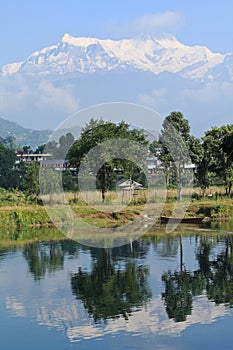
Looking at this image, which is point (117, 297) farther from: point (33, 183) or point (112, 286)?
point (33, 183)

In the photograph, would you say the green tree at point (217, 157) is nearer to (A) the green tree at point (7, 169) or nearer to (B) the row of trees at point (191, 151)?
(B) the row of trees at point (191, 151)

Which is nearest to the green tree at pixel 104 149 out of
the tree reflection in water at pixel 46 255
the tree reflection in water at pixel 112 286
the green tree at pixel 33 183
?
the green tree at pixel 33 183

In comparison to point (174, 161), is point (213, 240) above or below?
below

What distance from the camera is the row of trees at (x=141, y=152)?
37.9m

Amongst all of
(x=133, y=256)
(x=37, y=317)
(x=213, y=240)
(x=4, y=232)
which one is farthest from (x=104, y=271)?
(x=4, y=232)

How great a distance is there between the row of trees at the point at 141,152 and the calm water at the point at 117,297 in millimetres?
12454

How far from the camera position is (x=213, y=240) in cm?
2736

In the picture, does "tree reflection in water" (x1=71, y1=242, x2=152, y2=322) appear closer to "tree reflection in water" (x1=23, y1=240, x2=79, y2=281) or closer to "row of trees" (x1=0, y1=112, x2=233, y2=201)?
"tree reflection in water" (x1=23, y1=240, x2=79, y2=281)

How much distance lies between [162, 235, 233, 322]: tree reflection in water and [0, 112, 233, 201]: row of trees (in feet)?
46.6

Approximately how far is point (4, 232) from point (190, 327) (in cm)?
1819

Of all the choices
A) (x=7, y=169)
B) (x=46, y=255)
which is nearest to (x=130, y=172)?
(x=46, y=255)

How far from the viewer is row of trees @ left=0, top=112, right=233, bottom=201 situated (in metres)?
37.9

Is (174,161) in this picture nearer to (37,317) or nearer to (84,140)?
(84,140)

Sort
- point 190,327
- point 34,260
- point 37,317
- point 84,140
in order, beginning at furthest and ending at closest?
point 84,140 → point 34,260 → point 37,317 → point 190,327
